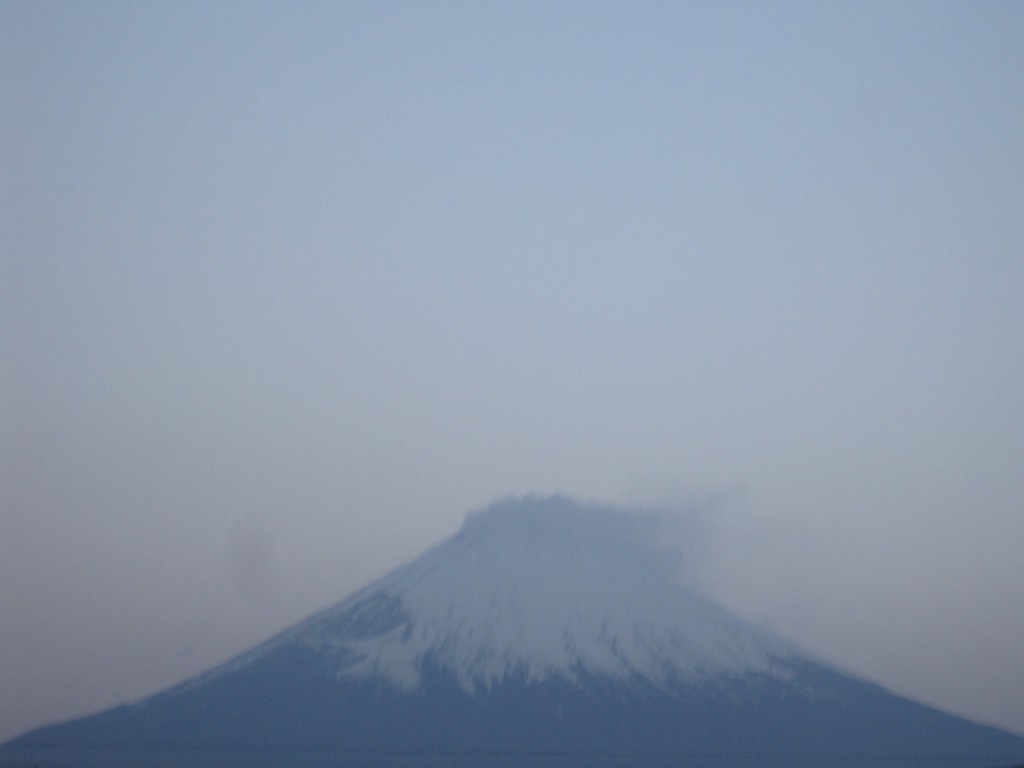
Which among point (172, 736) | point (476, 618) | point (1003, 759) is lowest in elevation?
point (1003, 759)

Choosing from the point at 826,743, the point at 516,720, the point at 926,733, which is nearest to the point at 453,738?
the point at 516,720

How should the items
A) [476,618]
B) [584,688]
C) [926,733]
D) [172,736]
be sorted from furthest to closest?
[476,618]
[584,688]
[926,733]
[172,736]

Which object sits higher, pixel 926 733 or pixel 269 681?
pixel 269 681

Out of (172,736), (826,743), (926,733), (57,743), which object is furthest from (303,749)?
(926,733)

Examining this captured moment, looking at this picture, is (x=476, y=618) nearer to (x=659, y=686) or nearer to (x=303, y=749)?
(x=659, y=686)

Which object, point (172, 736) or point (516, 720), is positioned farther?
point (516, 720)

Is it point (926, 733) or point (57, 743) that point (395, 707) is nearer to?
point (57, 743)

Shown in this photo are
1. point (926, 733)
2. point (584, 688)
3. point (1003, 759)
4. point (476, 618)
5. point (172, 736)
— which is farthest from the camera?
point (476, 618)
